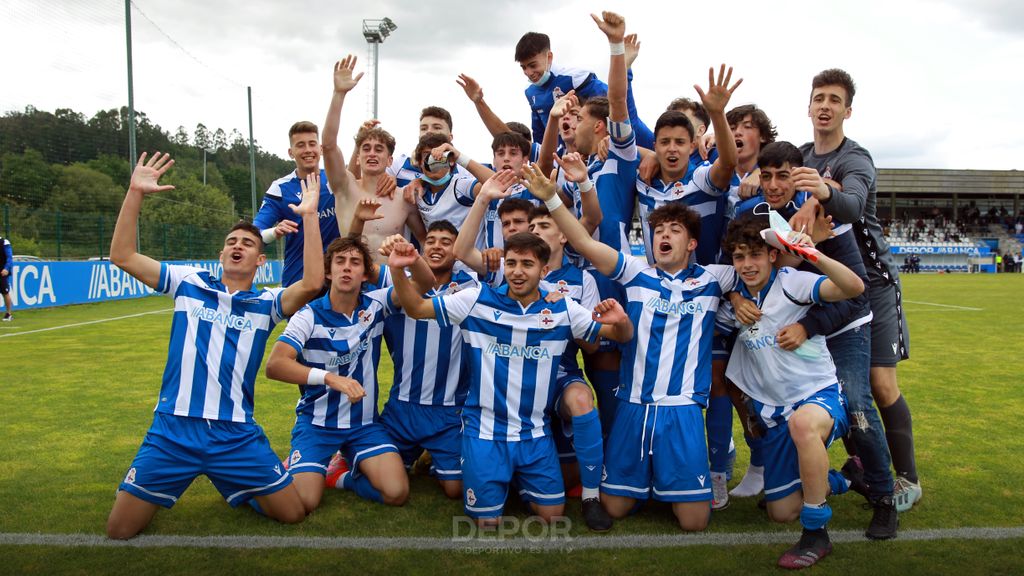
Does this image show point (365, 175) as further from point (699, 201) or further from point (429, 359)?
point (699, 201)

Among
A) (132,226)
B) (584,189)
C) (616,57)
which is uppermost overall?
(616,57)

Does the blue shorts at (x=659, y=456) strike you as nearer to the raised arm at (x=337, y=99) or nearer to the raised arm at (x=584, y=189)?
the raised arm at (x=584, y=189)

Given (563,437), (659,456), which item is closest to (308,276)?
(563,437)

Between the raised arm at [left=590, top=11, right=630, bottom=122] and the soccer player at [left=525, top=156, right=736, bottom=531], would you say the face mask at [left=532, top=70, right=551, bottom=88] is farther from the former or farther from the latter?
the soccer player at [left=525, top=156, right=736, bottom=531]

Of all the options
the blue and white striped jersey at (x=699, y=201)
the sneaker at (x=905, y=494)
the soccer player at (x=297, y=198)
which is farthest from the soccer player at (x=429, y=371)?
the sneaker at (x=905, y=494)

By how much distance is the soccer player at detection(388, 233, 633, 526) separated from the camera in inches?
151

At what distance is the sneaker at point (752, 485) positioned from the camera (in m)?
4.23

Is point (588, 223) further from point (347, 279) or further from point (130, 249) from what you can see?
point (130, 249)

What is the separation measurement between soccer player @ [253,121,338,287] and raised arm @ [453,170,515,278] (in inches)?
62.5

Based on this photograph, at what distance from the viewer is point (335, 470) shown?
14.7 feet

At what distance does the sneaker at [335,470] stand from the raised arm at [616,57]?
2.84 metres

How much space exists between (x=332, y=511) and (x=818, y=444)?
102 inches

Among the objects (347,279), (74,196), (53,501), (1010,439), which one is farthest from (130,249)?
(74,196)

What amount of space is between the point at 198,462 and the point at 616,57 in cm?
336
